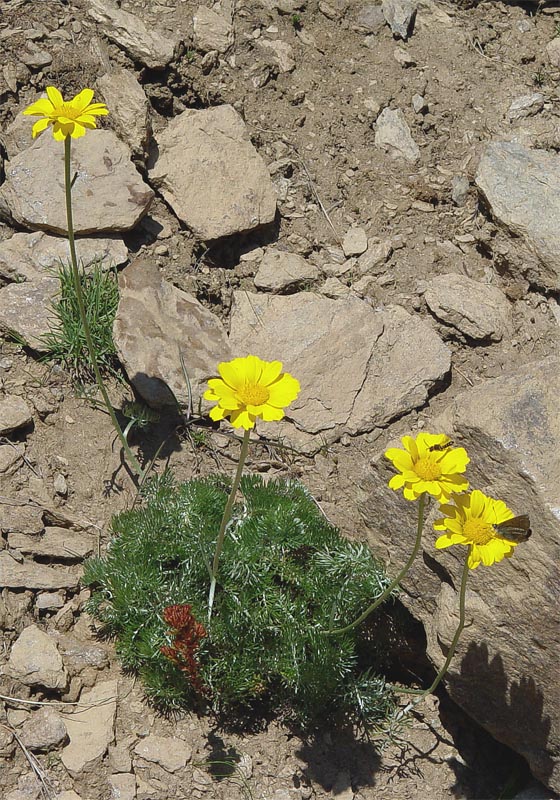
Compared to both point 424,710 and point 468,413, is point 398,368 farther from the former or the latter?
point 424,710

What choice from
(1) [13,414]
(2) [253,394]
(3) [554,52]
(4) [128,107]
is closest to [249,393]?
(2) [253,394]

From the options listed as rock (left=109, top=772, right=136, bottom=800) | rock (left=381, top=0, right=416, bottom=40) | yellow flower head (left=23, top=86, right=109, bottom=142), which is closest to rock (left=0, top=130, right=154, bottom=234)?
yellow flower head (left=23, top=86, right=109, bottom=142)

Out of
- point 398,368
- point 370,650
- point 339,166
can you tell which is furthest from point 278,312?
point 370,650

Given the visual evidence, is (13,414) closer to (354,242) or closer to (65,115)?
(65,115)

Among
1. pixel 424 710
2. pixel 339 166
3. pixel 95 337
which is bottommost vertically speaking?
pixel 424 710

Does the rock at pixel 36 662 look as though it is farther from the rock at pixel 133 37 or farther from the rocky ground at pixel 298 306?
the rock at pixel 133 37

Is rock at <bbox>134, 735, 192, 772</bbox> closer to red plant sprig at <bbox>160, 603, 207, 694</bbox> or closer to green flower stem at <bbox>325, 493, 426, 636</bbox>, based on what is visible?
red plant sprig at <bbox>160, 603, 207, 694</bbox>
